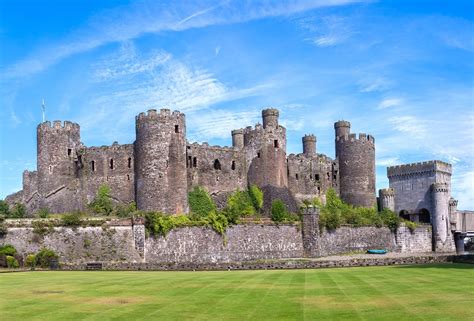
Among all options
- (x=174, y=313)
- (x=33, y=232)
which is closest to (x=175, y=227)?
(x=33, y=232)

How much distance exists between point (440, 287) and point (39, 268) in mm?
29440

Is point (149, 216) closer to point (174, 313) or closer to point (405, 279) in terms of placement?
point (405, 279)

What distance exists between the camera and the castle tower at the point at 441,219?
7019 cm

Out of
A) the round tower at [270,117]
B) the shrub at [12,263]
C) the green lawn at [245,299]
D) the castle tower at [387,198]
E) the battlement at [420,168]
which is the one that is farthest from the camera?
the castle tower at [387,198]

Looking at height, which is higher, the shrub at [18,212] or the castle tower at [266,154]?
the castle tower at [266,154]

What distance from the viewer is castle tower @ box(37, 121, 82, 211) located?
5691 cm

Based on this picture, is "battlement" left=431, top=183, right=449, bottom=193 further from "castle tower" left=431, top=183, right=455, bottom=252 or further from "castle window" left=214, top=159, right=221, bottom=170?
"castle window" left=214, top=159, right=221, bottom=170

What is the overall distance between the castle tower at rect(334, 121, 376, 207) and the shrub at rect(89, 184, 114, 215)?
2728cm

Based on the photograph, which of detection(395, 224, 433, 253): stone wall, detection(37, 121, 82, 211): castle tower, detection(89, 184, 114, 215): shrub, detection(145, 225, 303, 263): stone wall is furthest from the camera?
detection(395, 224, 433, 253): stone wall

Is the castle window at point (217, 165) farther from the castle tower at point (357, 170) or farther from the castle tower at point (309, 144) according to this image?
the castle tower at point (357, 170)

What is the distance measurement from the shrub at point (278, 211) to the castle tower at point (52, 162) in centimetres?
1850

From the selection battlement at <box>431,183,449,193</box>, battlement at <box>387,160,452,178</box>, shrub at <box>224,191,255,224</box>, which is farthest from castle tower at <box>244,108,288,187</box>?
battlement at <box>431,183,449,193</box>

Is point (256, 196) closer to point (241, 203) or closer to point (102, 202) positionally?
point (241, 203)

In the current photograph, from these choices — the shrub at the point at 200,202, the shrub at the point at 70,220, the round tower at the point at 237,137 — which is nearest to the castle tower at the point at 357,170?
the round tower at the point at 237,137
